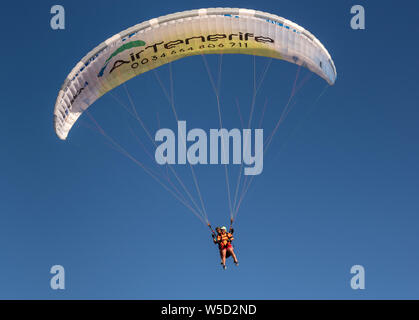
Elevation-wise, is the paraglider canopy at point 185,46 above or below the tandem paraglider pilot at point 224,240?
above

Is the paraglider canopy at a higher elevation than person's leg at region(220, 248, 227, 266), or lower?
higher

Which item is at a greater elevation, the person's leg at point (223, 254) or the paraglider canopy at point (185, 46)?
the paraglider canopy at point (185, 46)

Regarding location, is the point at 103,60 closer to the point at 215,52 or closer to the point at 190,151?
the point at 215,52

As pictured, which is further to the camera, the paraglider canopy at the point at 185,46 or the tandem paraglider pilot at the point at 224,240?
the tandem paraglider pilot at the point at 224,240

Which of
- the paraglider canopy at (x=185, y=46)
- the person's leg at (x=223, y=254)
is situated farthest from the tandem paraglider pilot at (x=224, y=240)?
the paraglider canopy at (x=185, y=46)

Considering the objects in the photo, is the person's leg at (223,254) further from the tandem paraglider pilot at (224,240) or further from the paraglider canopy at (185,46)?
the paraglider canopy at (185,46)

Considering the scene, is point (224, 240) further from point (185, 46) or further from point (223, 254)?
point (185, 46)

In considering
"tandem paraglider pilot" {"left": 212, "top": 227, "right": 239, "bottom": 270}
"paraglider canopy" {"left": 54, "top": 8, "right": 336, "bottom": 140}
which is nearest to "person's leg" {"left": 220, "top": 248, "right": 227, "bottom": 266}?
"tandem paraglider pilot" {"left": 212, "top": 227, "right": 239, "bottom": 270}

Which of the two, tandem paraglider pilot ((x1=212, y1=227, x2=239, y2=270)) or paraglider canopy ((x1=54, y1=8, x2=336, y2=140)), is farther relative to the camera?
tandem paraglider pilot ((x1=212, y1=227, x2=239, y2=270))

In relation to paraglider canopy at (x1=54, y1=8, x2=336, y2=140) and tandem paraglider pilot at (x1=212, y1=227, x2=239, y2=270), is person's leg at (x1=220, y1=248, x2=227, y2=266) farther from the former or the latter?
paraglider canopy at (x1=54, y1=8, x2=336, y2=140)

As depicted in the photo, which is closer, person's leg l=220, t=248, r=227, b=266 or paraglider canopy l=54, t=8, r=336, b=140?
paraglider canopy l=54, t=8, r=336, b=140

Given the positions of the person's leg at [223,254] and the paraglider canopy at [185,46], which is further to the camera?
the person's leg at [223,254]
